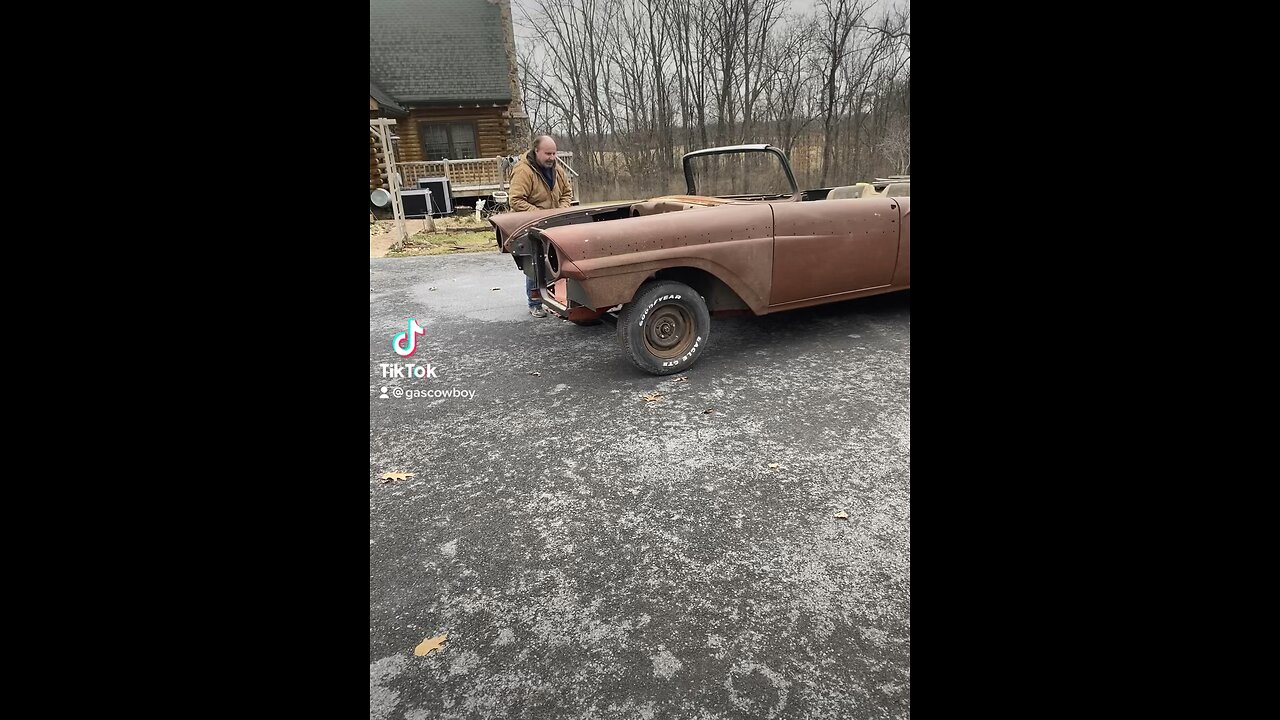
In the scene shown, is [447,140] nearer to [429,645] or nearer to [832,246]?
[832,246]

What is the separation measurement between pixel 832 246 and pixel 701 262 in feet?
3.62

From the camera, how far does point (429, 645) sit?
188cm

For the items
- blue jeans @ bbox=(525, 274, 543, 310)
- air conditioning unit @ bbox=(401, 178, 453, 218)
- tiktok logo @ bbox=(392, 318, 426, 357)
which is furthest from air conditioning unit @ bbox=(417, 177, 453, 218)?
blue jeans @ bbox=(525, 274, 543, 310)

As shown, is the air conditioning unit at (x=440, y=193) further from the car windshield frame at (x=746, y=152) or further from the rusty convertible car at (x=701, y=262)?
the rusty convertible car at (x=701, y=262)

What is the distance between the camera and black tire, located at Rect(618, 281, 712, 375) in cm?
405

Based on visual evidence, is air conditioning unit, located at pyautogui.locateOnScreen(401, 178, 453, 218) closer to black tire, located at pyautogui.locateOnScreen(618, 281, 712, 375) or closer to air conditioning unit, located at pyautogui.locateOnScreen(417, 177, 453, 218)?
air conditioning unit, located at pyautogui.locateOnScreen(417, 177, 453, 218)

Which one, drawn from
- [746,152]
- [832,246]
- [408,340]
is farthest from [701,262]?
[408,340]
